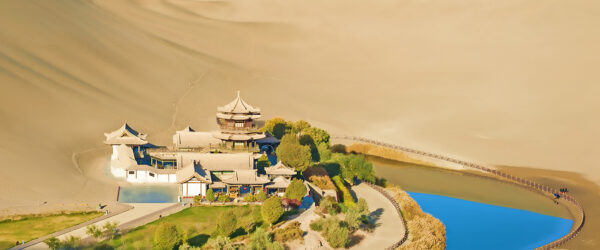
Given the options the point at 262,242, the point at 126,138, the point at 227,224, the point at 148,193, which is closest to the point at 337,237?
the point at 262,242

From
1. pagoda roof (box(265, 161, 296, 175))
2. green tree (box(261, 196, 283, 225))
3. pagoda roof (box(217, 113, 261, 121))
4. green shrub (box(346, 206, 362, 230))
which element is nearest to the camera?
green tree (box(261, 196, 283, 225))

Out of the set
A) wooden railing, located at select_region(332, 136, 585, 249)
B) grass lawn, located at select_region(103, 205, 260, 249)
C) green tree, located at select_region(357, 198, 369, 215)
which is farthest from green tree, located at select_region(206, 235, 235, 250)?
wooden railing, located at select_region(332, 136, 585, 249)

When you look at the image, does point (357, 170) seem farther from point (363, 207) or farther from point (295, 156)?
point (363, 207)

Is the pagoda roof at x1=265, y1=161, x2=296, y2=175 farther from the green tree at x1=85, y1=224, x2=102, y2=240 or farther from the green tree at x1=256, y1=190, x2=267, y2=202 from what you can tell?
the green tree at x1=85, y1=224, x2=102, y2=240

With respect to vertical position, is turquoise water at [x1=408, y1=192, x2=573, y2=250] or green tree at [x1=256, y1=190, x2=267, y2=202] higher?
green tree at [x1=256, y1=190, x2=267, y2=202]

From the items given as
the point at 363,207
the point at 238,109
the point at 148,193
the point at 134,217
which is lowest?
the point at 134,217

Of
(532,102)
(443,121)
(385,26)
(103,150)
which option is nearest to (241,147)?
(103,150)

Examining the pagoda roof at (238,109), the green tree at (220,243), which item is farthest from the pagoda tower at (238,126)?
the green tree at (220,243)
